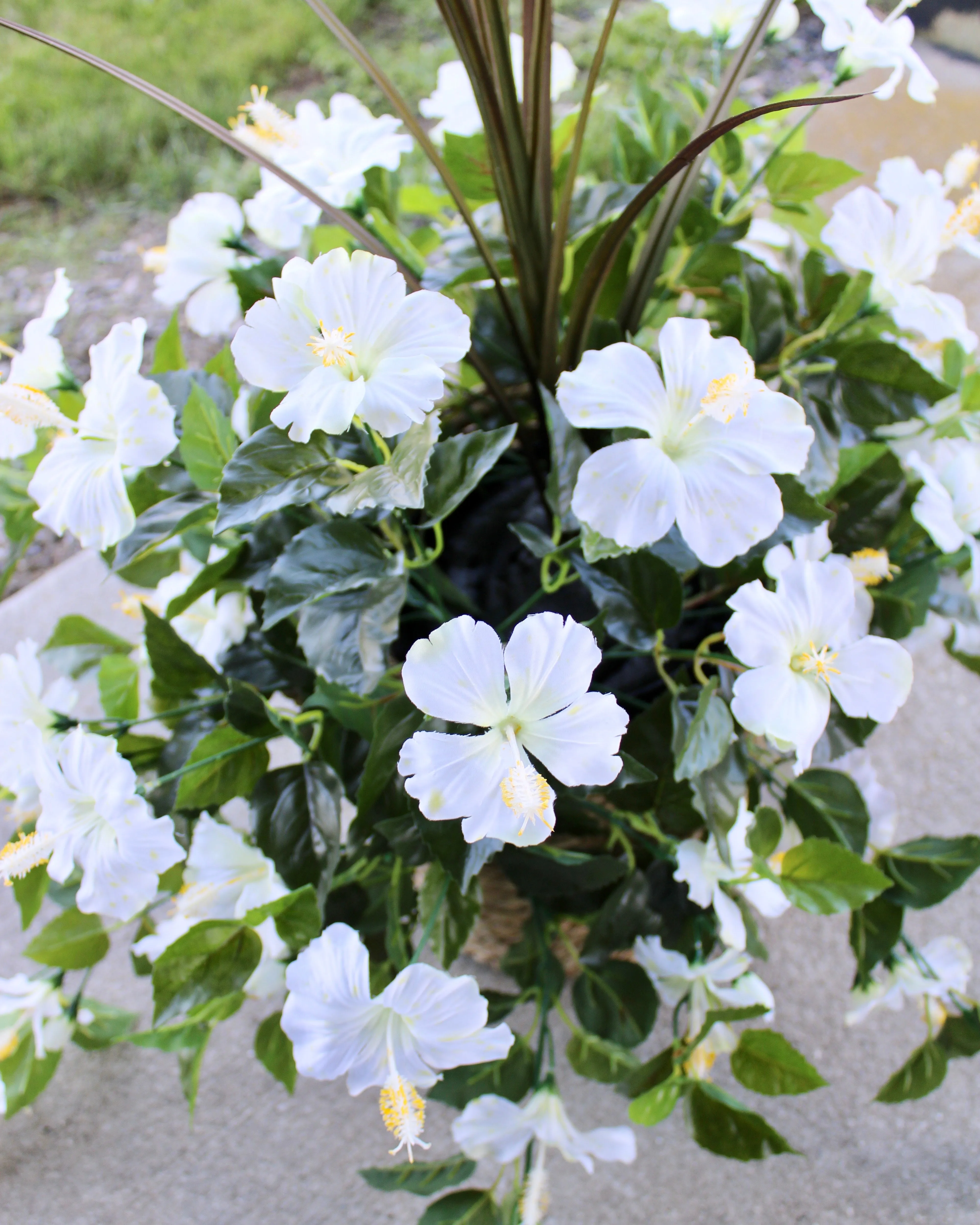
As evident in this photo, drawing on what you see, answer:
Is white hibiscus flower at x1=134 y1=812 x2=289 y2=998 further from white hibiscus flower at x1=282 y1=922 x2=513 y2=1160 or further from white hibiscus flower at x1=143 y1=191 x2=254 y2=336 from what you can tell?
white hibiscus flower at x1=143 y1=191 x2=254 y2=336

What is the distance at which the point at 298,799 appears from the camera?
0.55m

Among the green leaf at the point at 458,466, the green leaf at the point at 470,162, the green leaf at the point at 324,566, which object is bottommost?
the green leaf at the point at 324,566

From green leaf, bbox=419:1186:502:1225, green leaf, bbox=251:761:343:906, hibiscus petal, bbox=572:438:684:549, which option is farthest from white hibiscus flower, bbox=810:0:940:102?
green leaf, bbox=419:1186:502:1225

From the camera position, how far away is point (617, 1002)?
27.4 inches

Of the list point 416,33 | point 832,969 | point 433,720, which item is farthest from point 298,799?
point 416,33

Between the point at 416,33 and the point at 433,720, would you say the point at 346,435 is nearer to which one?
the point at 433,720

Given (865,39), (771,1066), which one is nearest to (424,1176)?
(771,1066)

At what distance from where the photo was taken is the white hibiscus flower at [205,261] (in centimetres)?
64

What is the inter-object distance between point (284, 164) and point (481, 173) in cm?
13

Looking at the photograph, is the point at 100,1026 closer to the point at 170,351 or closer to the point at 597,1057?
the point at 597,1057

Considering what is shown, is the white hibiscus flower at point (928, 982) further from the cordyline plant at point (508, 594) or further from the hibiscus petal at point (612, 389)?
the hibiscus petal at point (612, 389)

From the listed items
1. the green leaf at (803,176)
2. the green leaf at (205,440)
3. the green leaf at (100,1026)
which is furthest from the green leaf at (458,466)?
the green leaf at (100,1026)

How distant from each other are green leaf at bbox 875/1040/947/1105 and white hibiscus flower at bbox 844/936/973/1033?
0.7 inches

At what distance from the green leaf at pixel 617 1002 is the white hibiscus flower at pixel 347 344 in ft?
1.42
